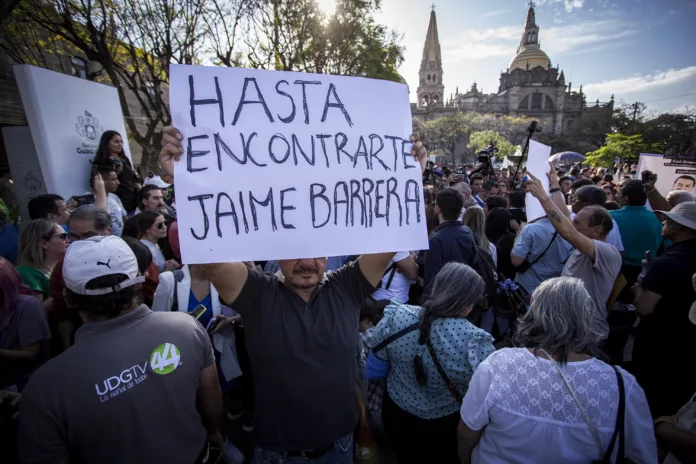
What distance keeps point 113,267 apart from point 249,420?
2.46 meters

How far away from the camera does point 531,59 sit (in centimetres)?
7956

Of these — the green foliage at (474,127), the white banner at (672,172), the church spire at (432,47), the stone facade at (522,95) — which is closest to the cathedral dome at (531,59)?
the stone facade at (522,95)

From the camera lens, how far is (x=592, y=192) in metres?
3.77

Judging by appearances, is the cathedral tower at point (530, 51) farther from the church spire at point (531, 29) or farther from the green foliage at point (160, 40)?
the green foliage at point (160, 40)

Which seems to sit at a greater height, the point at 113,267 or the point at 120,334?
the point at 113,267

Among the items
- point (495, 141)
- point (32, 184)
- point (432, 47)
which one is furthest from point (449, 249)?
point (432, 47)

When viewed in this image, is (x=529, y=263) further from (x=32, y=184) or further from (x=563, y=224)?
(x=32, y=184)

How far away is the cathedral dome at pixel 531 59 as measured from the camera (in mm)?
78312


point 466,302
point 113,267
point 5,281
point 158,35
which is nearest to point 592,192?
point 466,302

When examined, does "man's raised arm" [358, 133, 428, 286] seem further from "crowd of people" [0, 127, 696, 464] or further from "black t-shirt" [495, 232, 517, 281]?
"black t-shirt" [495, 232, 517, 281]

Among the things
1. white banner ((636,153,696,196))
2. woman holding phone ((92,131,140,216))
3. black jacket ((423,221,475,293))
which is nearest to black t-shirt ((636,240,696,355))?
black jacket ((423,221,475,293))

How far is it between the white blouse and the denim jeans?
0.72 meters

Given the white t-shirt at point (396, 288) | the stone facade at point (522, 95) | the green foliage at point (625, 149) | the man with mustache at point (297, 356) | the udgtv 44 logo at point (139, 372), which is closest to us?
the udgtv 44 logo at point (139, 372)

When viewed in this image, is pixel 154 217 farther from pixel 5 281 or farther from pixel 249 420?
pixel 249 420
